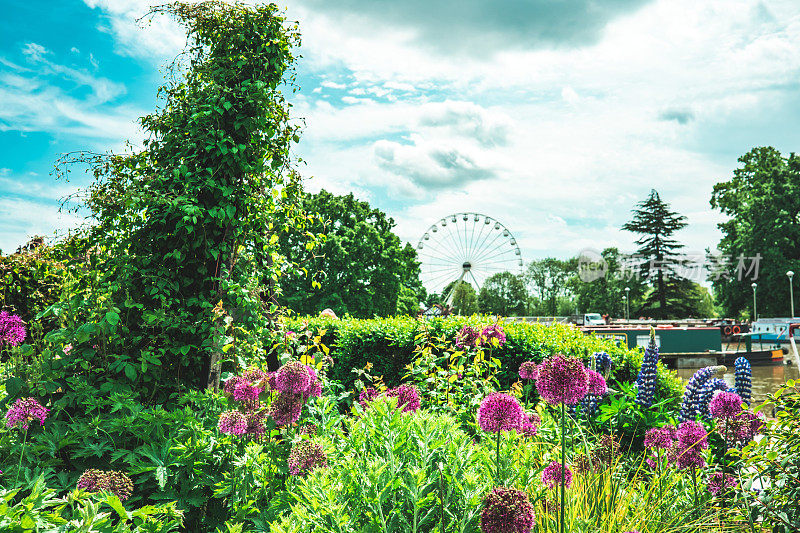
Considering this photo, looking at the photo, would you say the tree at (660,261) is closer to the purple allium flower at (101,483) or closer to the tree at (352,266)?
the tree at (352,266)

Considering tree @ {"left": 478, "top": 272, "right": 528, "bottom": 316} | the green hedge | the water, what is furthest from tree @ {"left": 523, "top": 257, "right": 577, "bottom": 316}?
the green hedge

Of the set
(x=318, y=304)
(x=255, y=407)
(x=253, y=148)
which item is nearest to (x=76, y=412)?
(x=255, y=407)

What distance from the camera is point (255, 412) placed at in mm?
2947

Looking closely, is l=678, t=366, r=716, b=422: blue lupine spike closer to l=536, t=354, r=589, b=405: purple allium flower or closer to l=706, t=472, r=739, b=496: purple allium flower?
l=706, t=472, r=739, b=496: purple allium flower

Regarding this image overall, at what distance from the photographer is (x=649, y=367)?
144 inches

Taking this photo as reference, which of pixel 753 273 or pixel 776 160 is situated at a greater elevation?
pixel 776 160

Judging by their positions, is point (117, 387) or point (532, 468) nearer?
point (532, 468)

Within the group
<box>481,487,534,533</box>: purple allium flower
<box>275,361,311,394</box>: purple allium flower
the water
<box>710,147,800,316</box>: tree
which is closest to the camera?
<box>481,487,534,533</box>: purple allium flower

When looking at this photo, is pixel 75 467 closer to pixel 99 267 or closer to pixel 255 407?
pixel 255 407

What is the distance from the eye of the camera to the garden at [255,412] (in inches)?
76.6

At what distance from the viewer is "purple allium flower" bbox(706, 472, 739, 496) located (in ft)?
8.86

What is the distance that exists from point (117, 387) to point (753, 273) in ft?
143

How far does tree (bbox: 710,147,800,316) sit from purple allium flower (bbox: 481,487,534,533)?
42240mm

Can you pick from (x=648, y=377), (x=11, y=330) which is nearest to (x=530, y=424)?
(x=648, y=377)
